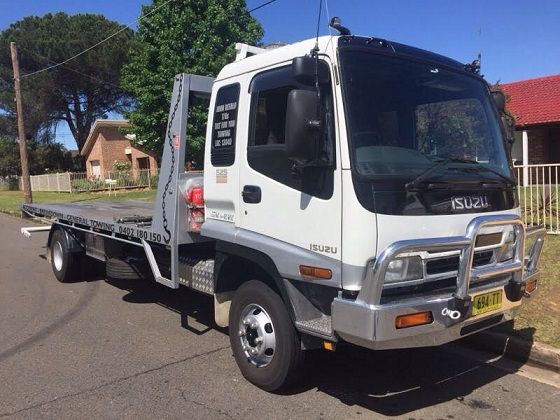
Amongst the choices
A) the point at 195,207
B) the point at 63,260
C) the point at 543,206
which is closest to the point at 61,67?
the point at 63,260

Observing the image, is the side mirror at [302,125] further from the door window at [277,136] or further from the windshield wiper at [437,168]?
the windshield wiper at [437,168]

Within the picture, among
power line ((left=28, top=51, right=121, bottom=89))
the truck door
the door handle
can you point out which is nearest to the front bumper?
the truck door

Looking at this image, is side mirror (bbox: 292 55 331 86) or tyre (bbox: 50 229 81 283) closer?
side mirror (bbox: 292 55 331 86)

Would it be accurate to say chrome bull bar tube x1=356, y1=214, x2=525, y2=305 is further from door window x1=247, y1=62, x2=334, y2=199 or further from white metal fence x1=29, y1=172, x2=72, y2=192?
white metal fence x1=29, y1=172, x2=72, y2=192

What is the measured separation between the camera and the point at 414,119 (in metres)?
4.11

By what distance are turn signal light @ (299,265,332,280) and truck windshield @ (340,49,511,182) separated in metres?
0.69

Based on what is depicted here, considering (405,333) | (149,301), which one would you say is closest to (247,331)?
(405,333)

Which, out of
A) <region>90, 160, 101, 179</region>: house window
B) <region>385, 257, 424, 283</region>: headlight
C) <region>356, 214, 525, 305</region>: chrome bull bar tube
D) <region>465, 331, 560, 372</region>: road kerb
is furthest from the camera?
<region>90, 160, 101, 179</region>: house window

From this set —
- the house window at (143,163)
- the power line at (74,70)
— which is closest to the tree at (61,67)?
the power line at (74,70)

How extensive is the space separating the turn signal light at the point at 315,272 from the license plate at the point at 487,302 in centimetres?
104

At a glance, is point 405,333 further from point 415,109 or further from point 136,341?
point 136,341

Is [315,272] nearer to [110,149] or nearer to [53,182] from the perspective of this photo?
[53,182]

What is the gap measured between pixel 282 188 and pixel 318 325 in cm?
101

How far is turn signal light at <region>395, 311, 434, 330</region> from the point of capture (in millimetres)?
3520
